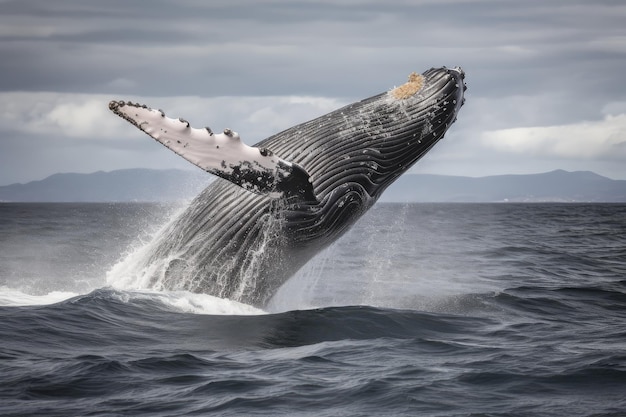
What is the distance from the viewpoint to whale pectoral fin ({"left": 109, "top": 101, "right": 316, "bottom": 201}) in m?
9.04

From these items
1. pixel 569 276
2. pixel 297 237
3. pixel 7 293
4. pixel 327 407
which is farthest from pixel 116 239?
pixel 327 407

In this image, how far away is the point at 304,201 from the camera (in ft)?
34.3

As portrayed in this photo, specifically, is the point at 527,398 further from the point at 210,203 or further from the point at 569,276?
the point at 569,276

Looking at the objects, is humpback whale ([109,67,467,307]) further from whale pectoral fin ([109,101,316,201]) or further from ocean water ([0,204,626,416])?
whale pectoral fin ([109,101,316,201])

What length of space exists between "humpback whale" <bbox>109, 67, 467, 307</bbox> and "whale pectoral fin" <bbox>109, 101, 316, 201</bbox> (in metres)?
0.68

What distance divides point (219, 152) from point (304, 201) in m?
1.50

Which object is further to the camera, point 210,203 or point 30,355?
point 210,203

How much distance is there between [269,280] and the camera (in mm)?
11336

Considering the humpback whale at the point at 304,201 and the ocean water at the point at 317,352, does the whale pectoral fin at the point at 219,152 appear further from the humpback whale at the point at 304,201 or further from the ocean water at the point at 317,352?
the ocean water at the point at 317,352

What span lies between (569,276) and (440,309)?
7.39 metres

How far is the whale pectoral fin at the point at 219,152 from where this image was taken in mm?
9039

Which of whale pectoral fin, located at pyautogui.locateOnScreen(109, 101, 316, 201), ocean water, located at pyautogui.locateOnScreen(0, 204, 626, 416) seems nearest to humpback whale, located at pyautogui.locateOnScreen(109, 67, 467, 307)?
ocean water, located at pyautogui.locateOnScreen(0, 204, 626, 416)

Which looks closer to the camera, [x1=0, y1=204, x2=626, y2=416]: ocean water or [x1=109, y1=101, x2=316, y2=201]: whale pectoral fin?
[x1=0, y1=204, x2=626, y2=416]: ocean water

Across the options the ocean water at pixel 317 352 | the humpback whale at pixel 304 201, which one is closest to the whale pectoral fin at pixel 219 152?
the humpback whale at pixel 304 201
